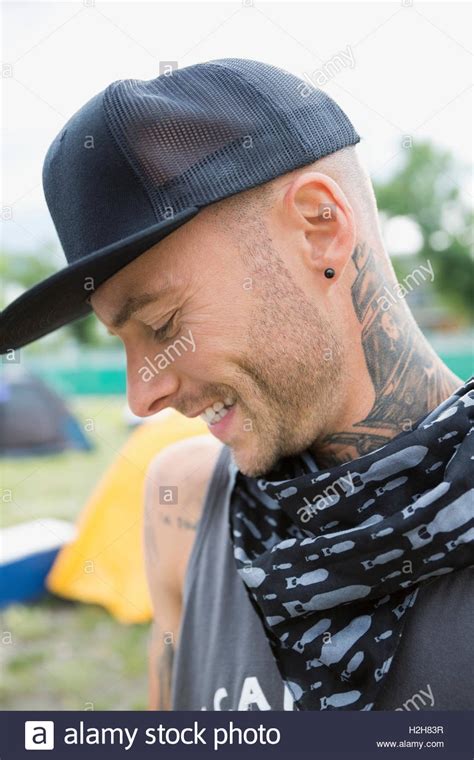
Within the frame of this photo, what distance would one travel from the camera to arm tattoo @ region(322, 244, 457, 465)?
129 centimetres

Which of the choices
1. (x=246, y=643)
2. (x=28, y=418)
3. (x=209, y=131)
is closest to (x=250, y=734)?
(x=246, y=643)

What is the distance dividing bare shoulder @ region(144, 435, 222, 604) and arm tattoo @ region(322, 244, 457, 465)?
0.35m

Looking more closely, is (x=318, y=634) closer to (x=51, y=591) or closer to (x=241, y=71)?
(x=241, y=71)

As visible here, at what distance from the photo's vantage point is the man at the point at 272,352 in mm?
1145

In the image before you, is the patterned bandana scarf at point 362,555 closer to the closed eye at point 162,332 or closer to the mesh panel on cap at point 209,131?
the closed eye at point 162,332

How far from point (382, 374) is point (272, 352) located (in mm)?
203

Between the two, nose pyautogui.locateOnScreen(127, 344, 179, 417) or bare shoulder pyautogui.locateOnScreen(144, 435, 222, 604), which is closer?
nose pyautogui.locateOnScreen(127, 344, 179, 417)

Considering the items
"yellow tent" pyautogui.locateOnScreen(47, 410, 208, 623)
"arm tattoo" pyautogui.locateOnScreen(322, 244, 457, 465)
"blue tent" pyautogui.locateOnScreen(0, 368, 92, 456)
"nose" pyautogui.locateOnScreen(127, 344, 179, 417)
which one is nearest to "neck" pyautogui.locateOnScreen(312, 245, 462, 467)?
"arm tattoo" pyautogui.locateOnScreen(322, 244, 457, 465)

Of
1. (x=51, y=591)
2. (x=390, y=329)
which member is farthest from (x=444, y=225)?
(x=390, y=329)

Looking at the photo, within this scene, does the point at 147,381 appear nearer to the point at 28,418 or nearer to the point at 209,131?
the point at 209,131

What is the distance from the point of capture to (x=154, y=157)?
3.78 ft

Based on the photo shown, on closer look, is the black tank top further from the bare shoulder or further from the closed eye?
the closed eye

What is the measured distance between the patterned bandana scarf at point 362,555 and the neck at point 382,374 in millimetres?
52

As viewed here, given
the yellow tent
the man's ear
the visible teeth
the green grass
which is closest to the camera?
the man's ear
